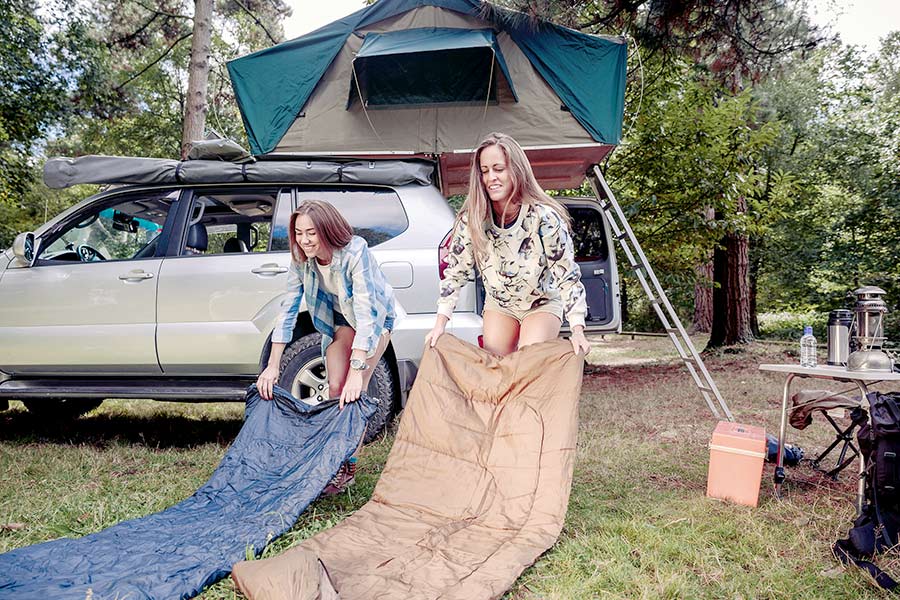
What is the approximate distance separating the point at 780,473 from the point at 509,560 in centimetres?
175

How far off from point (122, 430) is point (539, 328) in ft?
12.6

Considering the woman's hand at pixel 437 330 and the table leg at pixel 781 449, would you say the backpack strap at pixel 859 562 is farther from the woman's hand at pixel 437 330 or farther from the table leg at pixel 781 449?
the woman's hand at pixel 437 330

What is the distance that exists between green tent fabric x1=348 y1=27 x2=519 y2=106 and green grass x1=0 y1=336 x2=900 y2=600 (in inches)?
116

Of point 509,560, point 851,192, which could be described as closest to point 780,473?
point 509,560

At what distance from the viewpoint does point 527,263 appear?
278cm

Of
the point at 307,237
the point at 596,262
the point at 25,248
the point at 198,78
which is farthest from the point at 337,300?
the point at 198,78

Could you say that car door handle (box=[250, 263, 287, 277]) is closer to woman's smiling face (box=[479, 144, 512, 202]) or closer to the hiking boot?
the hiking boot

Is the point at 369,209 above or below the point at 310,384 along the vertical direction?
above

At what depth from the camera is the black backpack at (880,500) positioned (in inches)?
89.4

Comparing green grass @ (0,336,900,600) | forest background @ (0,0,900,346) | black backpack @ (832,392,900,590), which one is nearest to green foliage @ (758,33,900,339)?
forest background @ (0,0,900,346)

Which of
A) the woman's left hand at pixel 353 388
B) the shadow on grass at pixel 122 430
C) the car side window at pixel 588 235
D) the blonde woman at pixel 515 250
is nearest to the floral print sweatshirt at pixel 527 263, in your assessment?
the blonde woman at pixel 515 250

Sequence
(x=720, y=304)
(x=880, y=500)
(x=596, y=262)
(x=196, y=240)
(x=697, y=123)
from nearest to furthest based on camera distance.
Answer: (x=880, y=500) → (x=196, y=240) → (x=596, y=262) → (x=697, y=123) → (x=720, y=304)

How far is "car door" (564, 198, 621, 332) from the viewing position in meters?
6.40

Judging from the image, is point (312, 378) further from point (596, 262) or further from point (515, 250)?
point (596, 262)
